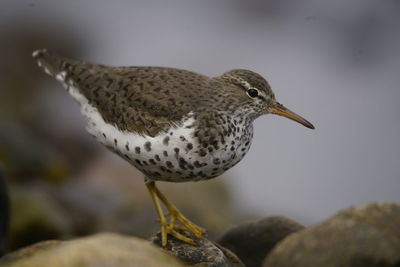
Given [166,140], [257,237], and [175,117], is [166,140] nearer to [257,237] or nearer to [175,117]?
[175,117]

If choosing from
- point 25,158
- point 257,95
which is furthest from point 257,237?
point 25,158

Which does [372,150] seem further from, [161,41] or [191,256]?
[191,256]

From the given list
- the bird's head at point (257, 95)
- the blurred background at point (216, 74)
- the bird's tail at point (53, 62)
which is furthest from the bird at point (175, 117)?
the blurred background at point (216, 74)

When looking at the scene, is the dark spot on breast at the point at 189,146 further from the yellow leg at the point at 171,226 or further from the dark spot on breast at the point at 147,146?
the yellow leg at the point at 171,226

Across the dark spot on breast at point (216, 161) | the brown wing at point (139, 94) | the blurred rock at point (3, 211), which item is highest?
the brown wing at point (139, 94)

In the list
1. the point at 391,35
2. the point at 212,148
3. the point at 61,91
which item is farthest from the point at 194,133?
the point at 391,35

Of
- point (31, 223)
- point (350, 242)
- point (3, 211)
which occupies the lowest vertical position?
point (31, 223)
